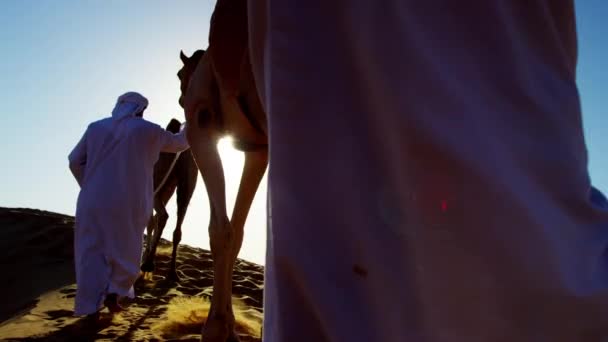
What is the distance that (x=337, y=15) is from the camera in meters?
1.03

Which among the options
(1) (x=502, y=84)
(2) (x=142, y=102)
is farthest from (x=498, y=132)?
(2) (x=142, y=102)

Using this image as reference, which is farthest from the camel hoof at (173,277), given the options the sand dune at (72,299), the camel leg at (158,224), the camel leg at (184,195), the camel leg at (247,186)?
the camel leg at (247,186)

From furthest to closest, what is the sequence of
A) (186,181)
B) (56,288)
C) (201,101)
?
(186,181) < (56,288) < (201,101)

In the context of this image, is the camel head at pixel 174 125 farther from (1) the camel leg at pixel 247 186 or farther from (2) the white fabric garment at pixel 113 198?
(1) the camel leg at pixel 247 186

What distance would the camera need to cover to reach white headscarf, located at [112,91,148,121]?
5.41 meters

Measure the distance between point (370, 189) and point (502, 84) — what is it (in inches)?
13.8

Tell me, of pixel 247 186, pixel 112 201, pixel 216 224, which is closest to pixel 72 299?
pixel 112 201

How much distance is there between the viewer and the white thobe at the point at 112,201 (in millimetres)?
4516

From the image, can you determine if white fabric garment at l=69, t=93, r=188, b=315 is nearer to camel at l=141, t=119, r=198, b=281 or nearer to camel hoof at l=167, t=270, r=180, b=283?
camel hoof at l=167, t=270, r=180, b=283

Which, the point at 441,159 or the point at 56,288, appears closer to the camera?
the point at 441,159

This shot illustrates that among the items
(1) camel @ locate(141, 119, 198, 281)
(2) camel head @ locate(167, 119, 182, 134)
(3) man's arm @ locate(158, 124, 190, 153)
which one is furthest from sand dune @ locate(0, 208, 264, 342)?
(2) camel head @ locate(167, 119, 182, 134)

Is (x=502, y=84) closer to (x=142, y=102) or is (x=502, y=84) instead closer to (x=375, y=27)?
(x=375, y=27)

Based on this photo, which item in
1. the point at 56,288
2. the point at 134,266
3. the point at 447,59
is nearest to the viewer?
the point at 447,59

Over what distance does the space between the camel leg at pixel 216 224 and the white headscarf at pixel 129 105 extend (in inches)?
92.6
